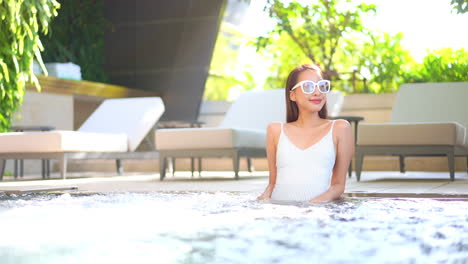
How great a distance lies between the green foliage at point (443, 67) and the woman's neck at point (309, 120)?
5.44 metres

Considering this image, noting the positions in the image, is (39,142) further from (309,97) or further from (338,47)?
(338,47)

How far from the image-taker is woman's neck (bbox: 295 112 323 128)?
2.50 m

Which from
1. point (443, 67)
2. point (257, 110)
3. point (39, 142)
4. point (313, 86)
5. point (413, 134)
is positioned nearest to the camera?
point (313, 86)

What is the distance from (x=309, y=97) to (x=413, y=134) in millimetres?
2619

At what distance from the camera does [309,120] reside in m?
2.50

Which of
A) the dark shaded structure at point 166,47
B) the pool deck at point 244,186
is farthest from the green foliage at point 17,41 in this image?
the dark shaded structure at point 166,47

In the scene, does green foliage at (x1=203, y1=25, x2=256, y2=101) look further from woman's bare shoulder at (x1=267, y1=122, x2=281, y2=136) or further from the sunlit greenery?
woman's bare shoulder at (x1=267, y1=122, x2=281, y2=136)

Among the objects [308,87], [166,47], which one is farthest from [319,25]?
[308,87]

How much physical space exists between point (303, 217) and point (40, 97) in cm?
638

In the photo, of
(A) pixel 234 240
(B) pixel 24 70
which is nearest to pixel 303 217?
(A) pixel 234 240

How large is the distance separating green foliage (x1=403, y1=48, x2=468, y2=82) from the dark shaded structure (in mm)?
2736

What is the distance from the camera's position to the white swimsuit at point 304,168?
8.05 ft

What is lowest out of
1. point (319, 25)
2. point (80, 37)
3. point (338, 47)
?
point (338, 47)

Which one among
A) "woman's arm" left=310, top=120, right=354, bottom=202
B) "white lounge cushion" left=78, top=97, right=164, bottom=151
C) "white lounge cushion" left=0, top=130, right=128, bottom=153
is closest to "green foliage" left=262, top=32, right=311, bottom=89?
"white lounge cushion" left=78, top=97, right=164, bottom=151
